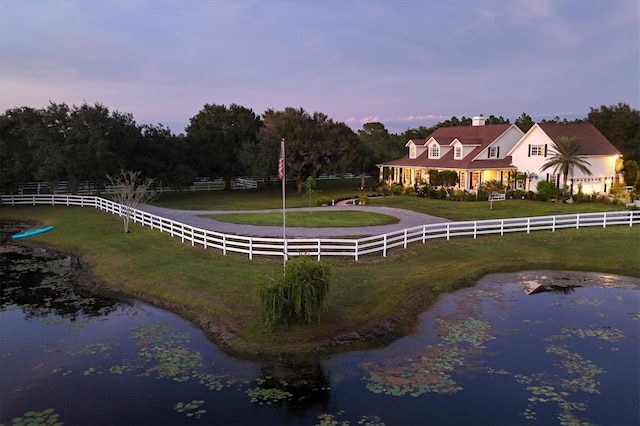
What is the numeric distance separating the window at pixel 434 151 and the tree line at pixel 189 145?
797cm

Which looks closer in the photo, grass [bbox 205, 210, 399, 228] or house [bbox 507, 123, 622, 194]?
grass [bbox 205, 210, 399, 228]

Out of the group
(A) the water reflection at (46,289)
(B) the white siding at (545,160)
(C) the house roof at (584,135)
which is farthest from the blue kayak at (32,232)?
(C) the house roof at (584,135)

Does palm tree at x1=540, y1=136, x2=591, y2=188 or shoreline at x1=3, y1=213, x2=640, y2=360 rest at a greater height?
palm tree at x1=540, y1=136, x2=591, y2=188

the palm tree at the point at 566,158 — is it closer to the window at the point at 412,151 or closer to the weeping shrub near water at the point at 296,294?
the window at the point at 412,151

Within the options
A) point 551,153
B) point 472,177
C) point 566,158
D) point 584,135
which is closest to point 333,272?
point 472,177

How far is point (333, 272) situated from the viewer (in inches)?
763

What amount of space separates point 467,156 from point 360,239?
28.2 m

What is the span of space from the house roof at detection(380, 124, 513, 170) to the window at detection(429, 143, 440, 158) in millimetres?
419

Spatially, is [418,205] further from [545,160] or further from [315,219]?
[545,160]

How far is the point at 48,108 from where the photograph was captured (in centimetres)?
4191

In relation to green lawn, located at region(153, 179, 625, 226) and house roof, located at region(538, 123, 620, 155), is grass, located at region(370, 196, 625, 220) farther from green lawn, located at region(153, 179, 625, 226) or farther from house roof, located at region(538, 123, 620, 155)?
house roof, located at region(538, 123, 620, 155)

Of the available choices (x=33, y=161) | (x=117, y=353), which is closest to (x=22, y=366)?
(x=117, y=353)

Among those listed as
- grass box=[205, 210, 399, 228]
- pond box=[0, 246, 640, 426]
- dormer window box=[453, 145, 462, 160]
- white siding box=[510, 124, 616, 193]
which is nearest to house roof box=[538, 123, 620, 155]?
white siding box=[510, 124, 616, 193]

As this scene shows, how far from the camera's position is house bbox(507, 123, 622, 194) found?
43.4m
